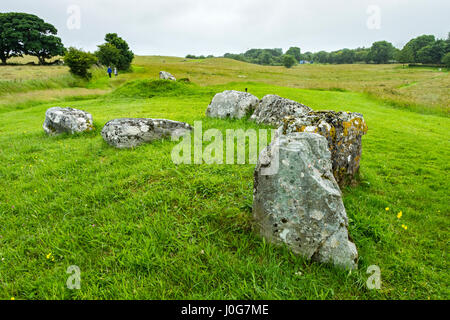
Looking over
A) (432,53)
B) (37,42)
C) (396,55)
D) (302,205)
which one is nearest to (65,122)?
(302,205)

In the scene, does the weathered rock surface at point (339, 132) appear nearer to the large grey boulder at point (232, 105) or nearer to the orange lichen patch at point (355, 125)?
the orange lichen patch at point (355, 125)

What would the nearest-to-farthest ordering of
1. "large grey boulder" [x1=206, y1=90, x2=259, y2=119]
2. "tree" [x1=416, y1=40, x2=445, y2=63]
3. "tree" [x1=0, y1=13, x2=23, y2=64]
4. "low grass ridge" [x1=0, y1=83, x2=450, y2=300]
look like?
"low grass ridge" [x1=0, y1=83, x2=450, y2=300], "large grey boulder" [x1=206, y1=90, x2=259, y2=119], "tree" [x1=0, y1=13, x2=23, y2=64], "tree" [x1=416, y1=40, x2=445, y2=63]

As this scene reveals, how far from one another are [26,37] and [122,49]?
2450cm

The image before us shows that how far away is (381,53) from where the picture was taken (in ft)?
347

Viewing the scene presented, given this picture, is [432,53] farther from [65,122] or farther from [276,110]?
[65,122]

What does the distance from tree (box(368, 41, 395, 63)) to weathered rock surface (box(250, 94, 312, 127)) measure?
12866cm

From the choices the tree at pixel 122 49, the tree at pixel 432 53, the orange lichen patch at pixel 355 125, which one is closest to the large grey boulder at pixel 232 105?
the orange lichen patch at pixel 355 125

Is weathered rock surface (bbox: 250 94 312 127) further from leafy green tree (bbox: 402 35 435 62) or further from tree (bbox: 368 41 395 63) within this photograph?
tree (bbox: 368 41 395 63)

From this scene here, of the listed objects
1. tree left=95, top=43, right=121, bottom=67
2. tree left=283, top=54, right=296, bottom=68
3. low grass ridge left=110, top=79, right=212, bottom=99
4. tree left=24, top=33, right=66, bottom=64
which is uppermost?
tree left=283, top=54, right=296, bottom=68

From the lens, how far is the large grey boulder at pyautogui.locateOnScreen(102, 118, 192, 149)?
24.5ft

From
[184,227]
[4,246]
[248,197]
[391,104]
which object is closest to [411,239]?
[248,197]

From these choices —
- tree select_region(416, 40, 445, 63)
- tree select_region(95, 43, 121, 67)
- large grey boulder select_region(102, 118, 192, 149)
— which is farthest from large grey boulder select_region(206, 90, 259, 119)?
tree select_region(416, 40, 445, 63)
